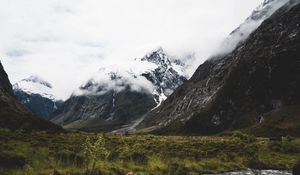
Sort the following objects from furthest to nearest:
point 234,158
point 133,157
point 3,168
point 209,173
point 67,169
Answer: point 234,158 → point 209,173 → point 133,157 → point 67,169 → point 3,168

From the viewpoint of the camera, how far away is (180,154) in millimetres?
76438

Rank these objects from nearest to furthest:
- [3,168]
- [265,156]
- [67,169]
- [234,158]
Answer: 1. [3,168]
2. [67,169]
3. [234,158]
4. [265,156]

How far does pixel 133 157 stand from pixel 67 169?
18544 millimetres

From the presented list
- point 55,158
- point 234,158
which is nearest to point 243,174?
point 234,158

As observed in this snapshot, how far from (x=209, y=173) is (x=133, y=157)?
12.4m

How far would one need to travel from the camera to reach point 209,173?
203ft

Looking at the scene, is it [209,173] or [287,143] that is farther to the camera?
[287,143]

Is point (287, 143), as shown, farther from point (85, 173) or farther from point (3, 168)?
A: point (3, 168)

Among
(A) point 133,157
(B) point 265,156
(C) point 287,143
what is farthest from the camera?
(C) point 287,143

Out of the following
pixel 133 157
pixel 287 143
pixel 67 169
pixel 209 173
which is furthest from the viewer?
pixel 287 143

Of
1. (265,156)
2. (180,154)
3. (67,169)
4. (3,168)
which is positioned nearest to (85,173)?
(67,169)

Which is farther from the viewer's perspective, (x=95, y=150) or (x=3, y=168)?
(x=95, y=150)

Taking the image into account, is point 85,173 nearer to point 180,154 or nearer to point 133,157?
point 133,157

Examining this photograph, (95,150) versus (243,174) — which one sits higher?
(95,150)
